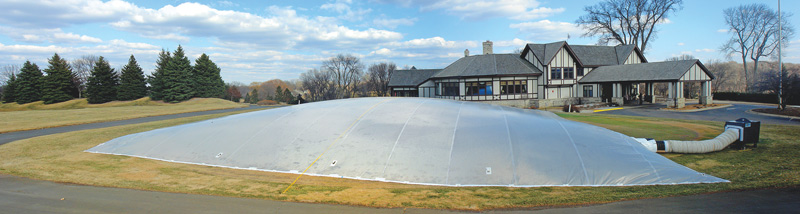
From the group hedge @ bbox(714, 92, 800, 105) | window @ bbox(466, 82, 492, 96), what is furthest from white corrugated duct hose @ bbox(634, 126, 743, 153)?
hedge @ bbox(714, 92, 800, 105)

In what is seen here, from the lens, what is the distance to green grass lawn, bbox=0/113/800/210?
9281 millimetres

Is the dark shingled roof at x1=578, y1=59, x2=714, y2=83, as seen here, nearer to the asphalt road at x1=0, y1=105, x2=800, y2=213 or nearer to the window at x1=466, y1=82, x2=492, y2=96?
the window at x1=466, y1=82, x2=492, y2=96

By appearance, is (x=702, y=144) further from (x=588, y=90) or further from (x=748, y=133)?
(x=588, y=90)

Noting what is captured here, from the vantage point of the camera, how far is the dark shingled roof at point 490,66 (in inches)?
1634

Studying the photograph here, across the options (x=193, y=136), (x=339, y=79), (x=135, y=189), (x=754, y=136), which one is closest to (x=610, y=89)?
(x=754, y=136)

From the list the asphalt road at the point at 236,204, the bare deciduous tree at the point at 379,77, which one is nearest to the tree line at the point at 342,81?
the bare deciduous tree at the point at 379,77

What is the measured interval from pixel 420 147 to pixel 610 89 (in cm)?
4008

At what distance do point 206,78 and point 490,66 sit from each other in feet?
155

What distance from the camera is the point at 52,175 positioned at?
12.0m

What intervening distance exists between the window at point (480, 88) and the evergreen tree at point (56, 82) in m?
61.4

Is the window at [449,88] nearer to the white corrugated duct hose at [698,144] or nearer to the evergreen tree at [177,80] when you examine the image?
the white corrugated duct hose at [698,144]

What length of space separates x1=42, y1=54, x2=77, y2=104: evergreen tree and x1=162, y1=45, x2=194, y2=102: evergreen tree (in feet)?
46.1

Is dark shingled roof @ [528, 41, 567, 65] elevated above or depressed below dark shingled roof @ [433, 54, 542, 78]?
above

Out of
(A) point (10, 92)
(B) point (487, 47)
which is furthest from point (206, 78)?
(B) point (487, 47)
